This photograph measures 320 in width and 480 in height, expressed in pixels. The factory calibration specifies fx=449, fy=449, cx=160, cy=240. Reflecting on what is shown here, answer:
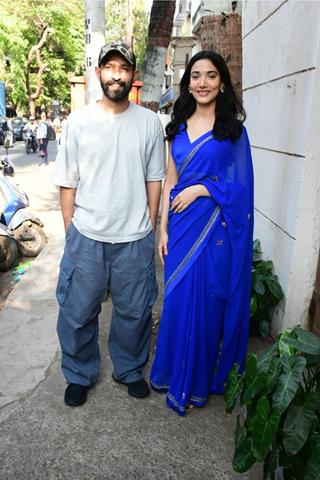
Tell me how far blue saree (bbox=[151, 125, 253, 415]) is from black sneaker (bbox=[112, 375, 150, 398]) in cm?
19

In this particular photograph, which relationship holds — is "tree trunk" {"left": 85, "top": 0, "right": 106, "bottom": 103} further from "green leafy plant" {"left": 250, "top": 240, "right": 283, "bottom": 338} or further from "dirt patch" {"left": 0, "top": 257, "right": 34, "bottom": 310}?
"green leafy plant" {"left": 250, "top": 240, "right": 283, "bottom": 338}

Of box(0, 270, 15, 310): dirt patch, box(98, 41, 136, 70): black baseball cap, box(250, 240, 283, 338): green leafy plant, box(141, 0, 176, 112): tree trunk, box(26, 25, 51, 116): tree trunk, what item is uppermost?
box(26, 25, 51, 116): tree trunk

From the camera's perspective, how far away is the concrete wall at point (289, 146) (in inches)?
105

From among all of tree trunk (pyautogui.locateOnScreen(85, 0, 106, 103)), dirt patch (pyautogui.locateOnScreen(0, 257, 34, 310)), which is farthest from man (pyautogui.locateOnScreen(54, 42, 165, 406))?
dirt patch (pyautogui.locateOnScreen(0, 257, 34, 310))

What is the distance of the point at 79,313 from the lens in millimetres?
2420

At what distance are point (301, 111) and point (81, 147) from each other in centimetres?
139

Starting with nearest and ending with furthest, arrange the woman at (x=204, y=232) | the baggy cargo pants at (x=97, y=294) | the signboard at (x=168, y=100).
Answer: the woman at (x=204, y=232)
the baggy cargo pants at (x=97, y=294)
the signboard at (x=168, y=100)

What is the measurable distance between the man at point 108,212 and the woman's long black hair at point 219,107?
12 cm

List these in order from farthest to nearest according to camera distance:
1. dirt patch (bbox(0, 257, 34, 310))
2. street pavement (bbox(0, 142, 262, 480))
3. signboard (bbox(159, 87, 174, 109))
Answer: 1. signboard (bbox(159, 87, 174, 109))
2. dirt patch (bbox(0, 257, 34, 310))
3. street pavement (bbox(0, 142, 262, 480))

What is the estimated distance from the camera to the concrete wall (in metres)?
2.66

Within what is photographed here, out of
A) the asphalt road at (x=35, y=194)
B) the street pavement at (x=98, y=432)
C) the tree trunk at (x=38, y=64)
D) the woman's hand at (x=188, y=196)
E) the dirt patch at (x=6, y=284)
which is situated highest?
the tree trunk at (x=38, y=64)

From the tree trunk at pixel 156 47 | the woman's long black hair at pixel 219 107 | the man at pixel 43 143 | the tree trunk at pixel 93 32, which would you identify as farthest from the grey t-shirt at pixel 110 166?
the man at pixel 43 143

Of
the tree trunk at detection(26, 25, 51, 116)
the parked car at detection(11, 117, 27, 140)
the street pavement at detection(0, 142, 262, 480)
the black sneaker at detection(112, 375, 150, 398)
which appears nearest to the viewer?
the street pavement at detection(0, 142, 262, 480)

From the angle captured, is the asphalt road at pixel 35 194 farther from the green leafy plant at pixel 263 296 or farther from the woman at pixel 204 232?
the woman at pixel 204 232
